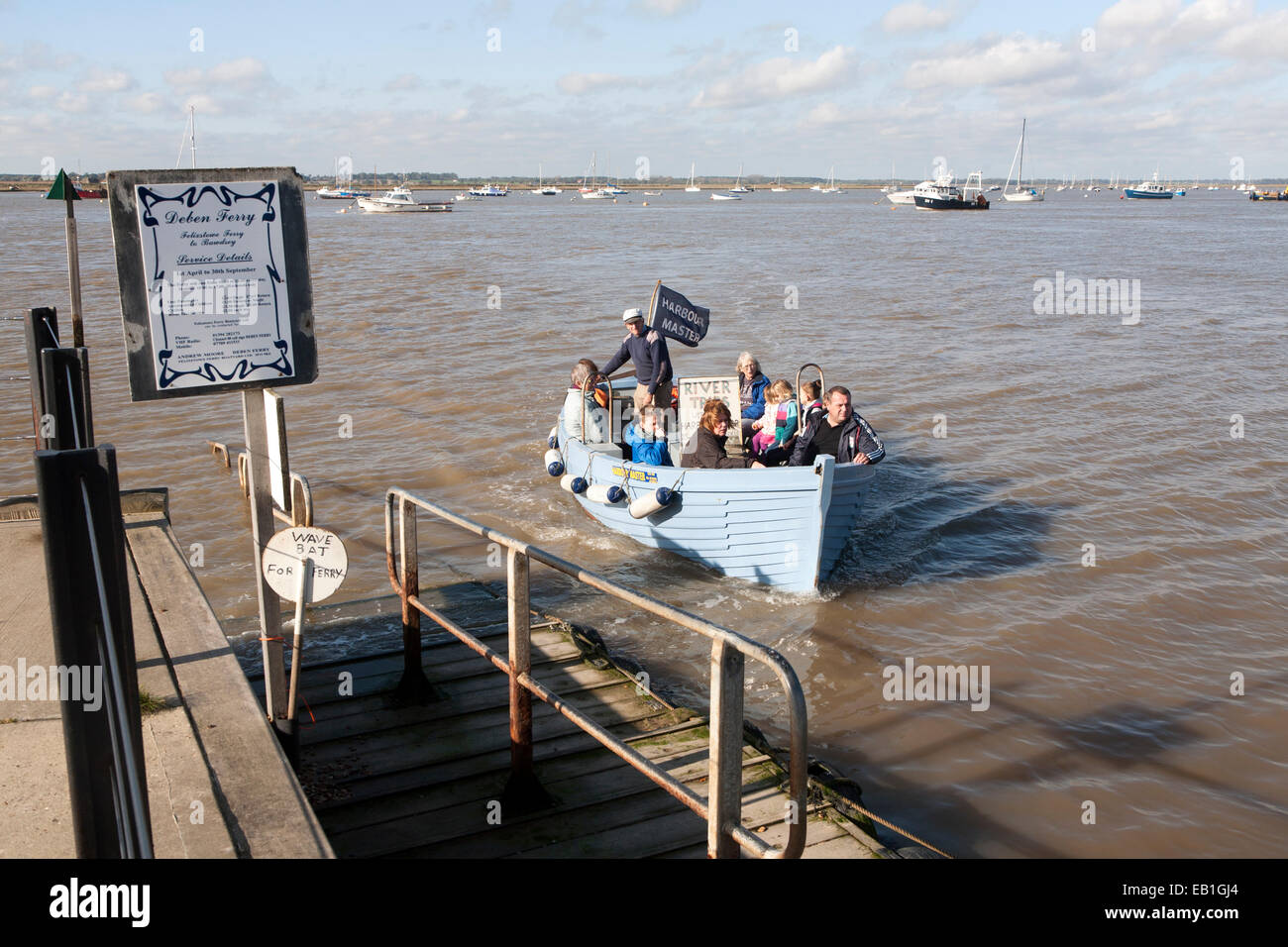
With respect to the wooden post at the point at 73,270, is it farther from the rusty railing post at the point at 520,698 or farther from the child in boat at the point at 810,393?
the child in boat at the point at 810,393

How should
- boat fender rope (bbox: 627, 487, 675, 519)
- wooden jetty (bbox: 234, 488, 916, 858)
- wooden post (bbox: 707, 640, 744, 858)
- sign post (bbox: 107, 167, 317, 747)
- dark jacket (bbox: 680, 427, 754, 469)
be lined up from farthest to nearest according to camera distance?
boat fender rope (bbox: 627, 487, 675, 519), dark jacket (bbox: 680, 427, 754, 469), wooden jetty (bbox: 234, 488, 916, 858), sign post (bbox: 107, 167, 317, 747), wooden post (bbox: 707, 640, 744, 858)

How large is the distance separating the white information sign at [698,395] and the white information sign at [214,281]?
23.9ft

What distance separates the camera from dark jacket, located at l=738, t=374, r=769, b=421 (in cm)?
1157

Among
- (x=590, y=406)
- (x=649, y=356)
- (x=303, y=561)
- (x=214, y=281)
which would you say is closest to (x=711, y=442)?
(x=649, y=356)

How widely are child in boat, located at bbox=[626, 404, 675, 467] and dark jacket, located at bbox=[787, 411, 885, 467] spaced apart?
152 centimetres

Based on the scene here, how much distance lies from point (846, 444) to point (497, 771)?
5557 millimetres

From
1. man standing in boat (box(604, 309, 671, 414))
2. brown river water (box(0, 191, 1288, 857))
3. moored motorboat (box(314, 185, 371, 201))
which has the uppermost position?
moored motorboat (box(314, 185, 371, 201))

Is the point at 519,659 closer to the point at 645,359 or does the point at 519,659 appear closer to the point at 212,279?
the point at 212,279

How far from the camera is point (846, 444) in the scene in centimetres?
956

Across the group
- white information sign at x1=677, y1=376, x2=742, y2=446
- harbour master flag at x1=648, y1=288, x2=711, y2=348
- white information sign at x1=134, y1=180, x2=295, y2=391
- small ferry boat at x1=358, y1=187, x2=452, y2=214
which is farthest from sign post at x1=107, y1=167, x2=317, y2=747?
small ferry boat at x1=358, y1=187, x2=452, y2=214

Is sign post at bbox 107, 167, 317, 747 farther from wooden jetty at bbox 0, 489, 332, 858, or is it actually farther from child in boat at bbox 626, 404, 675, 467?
child in boat at bbox 626, 404, 675, 467
